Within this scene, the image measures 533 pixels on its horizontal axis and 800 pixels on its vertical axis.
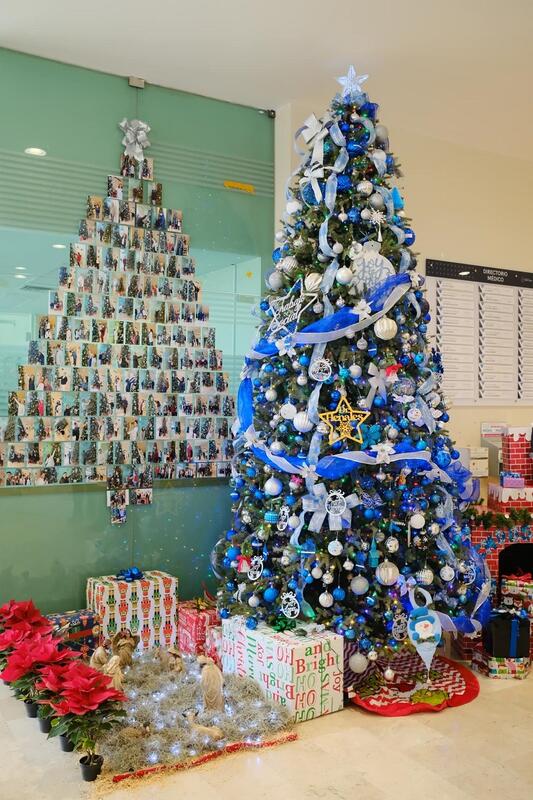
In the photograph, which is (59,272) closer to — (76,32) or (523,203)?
(76,32)

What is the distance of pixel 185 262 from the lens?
13.4 ft

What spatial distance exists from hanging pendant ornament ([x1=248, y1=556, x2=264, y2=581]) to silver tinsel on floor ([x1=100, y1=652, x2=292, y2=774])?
0.43 metres

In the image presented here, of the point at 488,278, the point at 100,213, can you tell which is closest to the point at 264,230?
the point at 100,213

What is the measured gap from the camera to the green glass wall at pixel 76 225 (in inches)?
144

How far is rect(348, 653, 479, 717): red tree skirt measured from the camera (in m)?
2.98

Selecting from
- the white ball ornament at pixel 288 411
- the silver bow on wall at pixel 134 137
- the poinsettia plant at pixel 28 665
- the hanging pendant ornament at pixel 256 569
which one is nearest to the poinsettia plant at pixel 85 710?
the poinsettia plant at pixel 28 665

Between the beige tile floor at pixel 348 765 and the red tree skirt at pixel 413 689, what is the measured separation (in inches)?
2.3

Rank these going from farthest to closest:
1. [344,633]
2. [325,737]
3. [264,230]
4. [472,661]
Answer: [264,230]
[472,661]
[344,633]
[325,737]

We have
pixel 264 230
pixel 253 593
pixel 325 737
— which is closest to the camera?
pixel 325 737

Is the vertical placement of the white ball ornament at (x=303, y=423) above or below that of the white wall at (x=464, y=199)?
below

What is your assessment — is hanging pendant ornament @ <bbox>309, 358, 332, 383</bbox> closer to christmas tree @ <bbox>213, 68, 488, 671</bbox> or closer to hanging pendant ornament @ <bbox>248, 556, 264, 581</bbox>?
christmas tree @ <bbox>213, 68, 488, 671</bbox>

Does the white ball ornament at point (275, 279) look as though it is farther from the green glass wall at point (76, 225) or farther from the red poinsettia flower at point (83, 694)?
the red poinsettia flower at point (83, 694)

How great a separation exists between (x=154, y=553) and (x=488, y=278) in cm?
281

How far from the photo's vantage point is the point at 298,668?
2867mm
